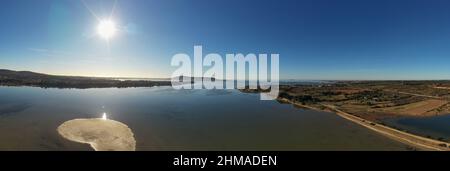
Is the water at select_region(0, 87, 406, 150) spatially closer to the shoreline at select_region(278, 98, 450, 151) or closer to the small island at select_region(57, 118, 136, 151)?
the small island at select_region(57, 118, 136, 151)

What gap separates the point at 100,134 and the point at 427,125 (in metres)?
30.8

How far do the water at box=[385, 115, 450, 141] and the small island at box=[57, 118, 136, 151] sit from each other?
2425 centimetres

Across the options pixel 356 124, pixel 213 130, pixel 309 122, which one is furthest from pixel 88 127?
pixel 356 124

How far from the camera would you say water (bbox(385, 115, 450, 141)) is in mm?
21625

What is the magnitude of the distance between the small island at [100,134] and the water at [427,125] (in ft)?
79.6

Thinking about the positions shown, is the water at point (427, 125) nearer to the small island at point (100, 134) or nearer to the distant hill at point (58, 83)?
the small island at point (100, 134)

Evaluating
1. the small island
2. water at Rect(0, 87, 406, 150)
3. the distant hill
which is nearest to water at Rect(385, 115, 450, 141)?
water at Rect(0, 87, 406, 150)

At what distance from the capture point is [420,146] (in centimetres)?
1834

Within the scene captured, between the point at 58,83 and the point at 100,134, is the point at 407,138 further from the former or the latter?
the point at 58,83
